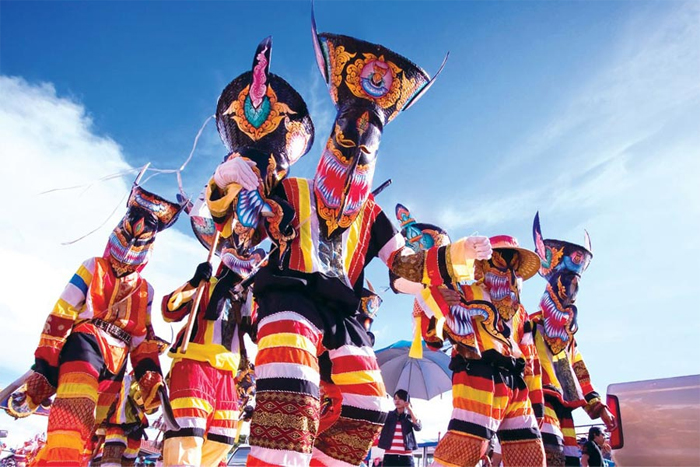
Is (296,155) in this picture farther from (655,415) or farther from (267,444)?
(655,415)

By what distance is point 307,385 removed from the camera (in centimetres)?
219

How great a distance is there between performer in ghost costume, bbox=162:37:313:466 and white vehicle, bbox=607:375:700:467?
2.35 meters

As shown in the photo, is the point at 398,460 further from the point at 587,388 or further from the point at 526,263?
the point at 526,263

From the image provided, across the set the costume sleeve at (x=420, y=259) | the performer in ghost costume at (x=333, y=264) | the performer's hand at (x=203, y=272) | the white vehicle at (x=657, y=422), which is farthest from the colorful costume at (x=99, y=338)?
the white vehicle at (x=657, y=422)

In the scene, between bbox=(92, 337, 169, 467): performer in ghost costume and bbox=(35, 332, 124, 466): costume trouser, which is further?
bbox=(92, 337, 169, 467): performer in ghost costume

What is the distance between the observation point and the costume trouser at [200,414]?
3.48 meters

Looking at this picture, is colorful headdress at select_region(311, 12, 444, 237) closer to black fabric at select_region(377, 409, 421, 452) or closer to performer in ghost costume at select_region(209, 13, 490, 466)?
performer in ghost costume at select_region(209, 13, 490, 466)

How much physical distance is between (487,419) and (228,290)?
2.13 m

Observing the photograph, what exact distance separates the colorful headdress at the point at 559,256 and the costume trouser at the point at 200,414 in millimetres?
3780

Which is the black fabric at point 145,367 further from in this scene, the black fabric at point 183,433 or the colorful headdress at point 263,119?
the colorful headdress at point 263,119

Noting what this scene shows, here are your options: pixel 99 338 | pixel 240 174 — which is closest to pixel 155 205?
pixel 99 338

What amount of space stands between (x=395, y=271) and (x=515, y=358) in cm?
180

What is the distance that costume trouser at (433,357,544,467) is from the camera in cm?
383

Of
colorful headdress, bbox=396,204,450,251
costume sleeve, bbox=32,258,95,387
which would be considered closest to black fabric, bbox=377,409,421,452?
colorful headdress, bbox=396,204,450,251
